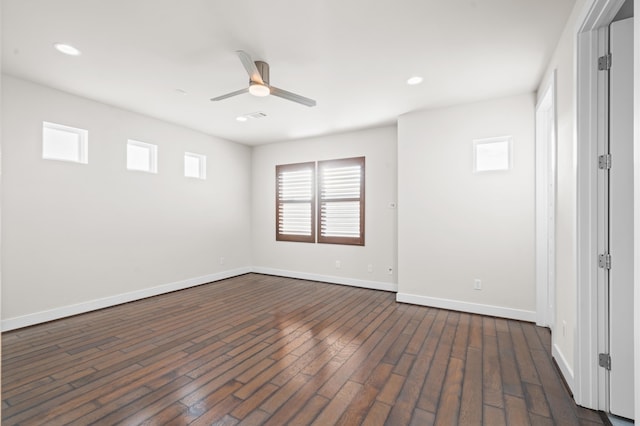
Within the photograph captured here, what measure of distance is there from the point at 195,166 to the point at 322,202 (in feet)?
7.82

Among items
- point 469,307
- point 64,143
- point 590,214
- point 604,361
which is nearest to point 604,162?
point 590,214

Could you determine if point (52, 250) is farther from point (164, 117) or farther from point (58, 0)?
point (58, 0)

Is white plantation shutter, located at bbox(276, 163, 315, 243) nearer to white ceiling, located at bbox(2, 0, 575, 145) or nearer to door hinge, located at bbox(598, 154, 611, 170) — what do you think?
white ceiling, located at bbox(2, 0, 575, 145)

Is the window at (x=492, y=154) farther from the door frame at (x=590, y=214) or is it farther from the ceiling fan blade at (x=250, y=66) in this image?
the ceiling fan blade at (x=250, y=66)

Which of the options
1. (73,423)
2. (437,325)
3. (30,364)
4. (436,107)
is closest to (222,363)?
(73,423)

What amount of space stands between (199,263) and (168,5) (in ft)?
13.8

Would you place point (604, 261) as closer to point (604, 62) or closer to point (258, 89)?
point (604, 62)

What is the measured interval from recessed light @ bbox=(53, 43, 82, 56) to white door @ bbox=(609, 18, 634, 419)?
440 cm

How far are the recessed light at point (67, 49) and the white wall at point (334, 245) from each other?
377cm

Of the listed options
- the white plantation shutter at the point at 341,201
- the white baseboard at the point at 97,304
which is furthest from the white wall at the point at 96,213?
the white plantation shutter at the point at 341,201

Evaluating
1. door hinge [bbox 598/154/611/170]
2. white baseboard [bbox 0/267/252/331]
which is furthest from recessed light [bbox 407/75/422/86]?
white baseboard [bbox 0/267/252/331]

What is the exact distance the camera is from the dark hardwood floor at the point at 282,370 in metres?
2.24

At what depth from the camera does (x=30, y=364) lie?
2.86 metres

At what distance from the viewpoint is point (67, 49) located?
3.05m
